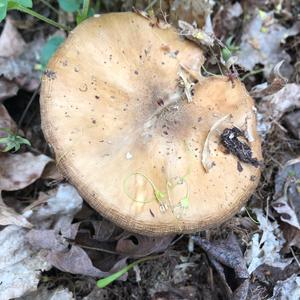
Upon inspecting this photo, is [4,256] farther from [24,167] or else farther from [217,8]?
[217,8]

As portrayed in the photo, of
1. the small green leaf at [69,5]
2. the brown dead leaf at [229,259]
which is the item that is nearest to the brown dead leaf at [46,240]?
the brown dead leaf at [229,259]

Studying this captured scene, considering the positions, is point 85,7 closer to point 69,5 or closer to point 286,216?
point 69,5

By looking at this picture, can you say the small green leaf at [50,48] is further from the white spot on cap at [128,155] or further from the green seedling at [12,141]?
the white spot on cap at [128,155]

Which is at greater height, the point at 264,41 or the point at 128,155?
the point at 264,41

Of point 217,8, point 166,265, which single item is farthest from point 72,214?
point 217,8

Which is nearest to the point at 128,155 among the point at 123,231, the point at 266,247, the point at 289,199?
the point at 123,231
